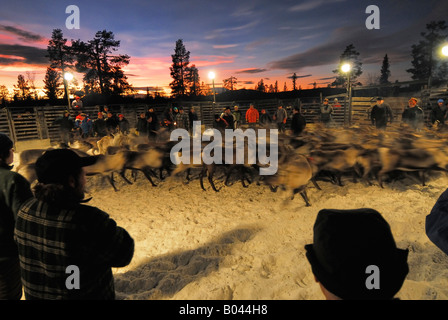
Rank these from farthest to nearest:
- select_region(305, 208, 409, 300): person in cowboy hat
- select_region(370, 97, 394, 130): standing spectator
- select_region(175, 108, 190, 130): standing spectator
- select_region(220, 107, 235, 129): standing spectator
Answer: select_region(175, 108, 190, 130): standing spectator
select_region(220, 107, 235, 129): standing spectator
select_region(370, 97, 394, 130): standing spectator
select_region(305, 208, 409, 300): person in cowboy hat

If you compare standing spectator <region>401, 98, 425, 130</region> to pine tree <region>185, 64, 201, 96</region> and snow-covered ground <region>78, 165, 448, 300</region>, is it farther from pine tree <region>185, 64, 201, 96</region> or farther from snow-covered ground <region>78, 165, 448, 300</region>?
pine tree <region>185, 64, 201, 96</region>

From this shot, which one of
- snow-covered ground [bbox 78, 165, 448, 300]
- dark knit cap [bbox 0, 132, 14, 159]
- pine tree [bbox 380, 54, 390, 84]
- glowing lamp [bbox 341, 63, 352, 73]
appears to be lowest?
snow-covered ground [bbox 78, 165, 448, 300]

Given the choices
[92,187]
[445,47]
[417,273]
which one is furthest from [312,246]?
[445,47]

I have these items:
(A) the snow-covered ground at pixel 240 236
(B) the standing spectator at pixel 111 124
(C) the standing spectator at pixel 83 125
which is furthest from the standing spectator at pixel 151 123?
(C) the standing spectator at pixel 83 125

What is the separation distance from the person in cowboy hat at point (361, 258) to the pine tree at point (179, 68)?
5028 cm

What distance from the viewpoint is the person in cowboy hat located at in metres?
0.99

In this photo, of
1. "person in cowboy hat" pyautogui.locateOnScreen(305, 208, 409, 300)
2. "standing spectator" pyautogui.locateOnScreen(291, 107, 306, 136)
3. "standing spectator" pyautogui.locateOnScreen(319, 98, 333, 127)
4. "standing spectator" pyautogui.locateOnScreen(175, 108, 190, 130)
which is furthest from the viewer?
"standing spectator" pyautogui.locateOnScreen(175, 108, 190, 130)

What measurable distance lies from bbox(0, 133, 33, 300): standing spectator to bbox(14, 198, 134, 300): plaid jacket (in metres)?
0.51

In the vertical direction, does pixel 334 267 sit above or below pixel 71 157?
below

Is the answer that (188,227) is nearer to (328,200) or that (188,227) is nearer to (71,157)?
(328,200)

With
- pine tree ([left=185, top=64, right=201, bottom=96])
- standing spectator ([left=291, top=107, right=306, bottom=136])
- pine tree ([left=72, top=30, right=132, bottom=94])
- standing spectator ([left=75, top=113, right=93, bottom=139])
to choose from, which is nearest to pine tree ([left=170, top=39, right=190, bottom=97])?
pine tree ([left=185, top=64, right=201, bottom=96])

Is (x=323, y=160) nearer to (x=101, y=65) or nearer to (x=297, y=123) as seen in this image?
(x=297, y=123)

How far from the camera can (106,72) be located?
1409 inches
